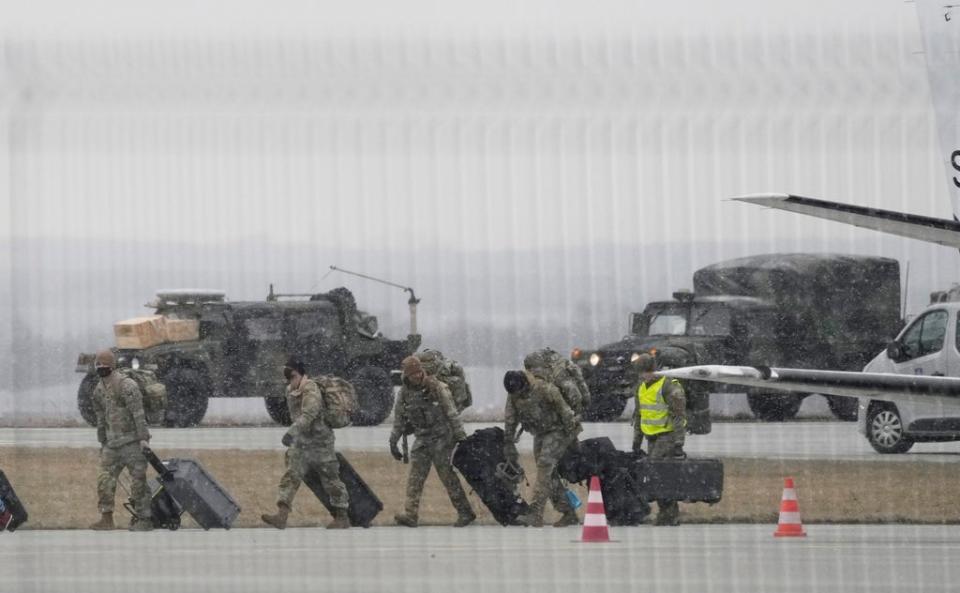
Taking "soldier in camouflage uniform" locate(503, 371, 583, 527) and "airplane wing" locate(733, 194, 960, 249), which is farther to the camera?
"soldier in camouflage uniform" locate(503, 371, 583, 527)

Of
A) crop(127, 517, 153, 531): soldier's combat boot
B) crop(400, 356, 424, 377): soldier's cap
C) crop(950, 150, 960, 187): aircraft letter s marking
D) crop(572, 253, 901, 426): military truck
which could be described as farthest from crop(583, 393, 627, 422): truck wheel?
crop(127, 517, 153, 531): soldier's combat boot

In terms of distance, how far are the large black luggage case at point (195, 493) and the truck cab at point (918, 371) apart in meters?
8.74

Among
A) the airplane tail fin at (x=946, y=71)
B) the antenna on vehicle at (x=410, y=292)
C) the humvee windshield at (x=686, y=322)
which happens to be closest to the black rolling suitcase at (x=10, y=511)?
the antenna on vehicle at (x=410, y=292)

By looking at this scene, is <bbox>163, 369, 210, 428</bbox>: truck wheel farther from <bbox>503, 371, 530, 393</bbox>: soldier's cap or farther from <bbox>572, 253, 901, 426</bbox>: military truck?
<bbox>503, 371, 530, 393</bbox>: soldier's cap

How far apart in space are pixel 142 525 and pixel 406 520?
6.26 feet

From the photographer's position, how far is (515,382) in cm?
1658

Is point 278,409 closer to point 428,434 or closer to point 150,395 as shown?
point 150,395

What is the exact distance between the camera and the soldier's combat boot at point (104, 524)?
16.6 m

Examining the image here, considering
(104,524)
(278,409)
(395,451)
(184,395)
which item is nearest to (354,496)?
(395,451)

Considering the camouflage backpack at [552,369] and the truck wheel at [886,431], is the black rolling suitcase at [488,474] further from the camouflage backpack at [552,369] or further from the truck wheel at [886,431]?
the truck wheel at [886,431]

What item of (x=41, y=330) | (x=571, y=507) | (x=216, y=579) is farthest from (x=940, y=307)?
(x=216, y=579)

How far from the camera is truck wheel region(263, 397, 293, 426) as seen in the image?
3262cm

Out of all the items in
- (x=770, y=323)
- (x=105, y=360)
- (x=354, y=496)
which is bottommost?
(x=354, y=496)

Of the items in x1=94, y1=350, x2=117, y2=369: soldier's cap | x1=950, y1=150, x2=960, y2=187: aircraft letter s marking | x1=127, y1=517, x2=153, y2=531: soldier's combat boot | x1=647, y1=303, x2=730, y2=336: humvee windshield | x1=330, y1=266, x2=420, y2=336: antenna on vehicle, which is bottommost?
x1=127, y1=517, x2=153, y2=531: soldier's combat boot
